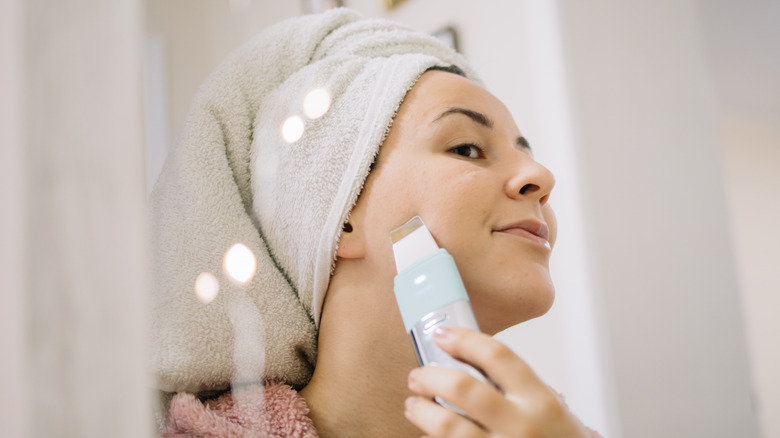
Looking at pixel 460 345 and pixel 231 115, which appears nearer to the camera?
pixel 460 345

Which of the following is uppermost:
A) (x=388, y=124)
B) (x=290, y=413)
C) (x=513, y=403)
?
(x=388, y=124)

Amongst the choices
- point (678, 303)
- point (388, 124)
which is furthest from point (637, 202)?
point (388, 124)

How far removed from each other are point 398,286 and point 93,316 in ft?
0.66

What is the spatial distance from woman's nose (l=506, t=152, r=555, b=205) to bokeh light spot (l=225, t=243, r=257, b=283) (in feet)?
0.79

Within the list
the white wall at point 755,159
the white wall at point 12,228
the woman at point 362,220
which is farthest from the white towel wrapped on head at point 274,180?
the white wall at point 755,159

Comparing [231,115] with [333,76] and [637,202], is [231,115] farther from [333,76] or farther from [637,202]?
[637,202]

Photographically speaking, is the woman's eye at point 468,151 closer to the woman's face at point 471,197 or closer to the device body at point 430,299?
the woman's face at point 471,197

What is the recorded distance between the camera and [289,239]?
1.67 feet

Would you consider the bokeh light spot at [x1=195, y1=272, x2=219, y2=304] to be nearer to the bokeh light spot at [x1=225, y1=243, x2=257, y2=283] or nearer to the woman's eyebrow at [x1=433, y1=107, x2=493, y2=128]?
the bokeh light spot at [x1=225, y1=243, x2=257, y2=283]

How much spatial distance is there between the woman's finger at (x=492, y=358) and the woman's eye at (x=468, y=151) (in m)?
0.21

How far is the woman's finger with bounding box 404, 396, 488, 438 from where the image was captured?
28 cm

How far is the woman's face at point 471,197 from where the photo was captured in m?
0.43

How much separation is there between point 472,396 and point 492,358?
3 cm

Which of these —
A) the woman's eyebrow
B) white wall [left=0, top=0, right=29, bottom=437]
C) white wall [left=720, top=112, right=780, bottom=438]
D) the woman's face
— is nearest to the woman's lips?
the woman's face
